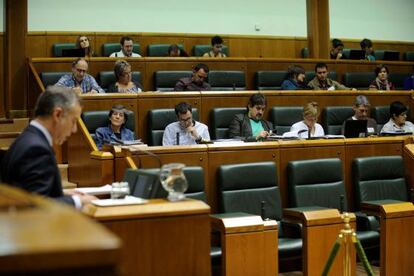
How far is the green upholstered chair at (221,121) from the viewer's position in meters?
3.47

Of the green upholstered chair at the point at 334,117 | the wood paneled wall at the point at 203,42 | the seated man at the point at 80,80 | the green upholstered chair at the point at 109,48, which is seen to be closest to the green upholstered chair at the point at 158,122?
the seated man at the point at 80,80

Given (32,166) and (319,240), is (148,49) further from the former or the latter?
(32,166)

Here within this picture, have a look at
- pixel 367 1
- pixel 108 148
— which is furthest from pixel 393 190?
pixel 367 1

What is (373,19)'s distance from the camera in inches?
265

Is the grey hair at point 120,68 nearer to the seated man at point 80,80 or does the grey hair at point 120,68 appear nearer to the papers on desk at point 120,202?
the seated man at point 80,80

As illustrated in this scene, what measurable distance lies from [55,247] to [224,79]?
11.9 feet

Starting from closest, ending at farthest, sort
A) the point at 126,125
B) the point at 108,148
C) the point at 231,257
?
the point at 231,257
the point at 108,148
the point at 126,125

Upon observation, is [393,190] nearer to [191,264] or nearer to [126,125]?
[126,125]

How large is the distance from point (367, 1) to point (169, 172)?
563 cm

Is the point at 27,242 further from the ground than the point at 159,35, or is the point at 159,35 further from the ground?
the point at 159,35

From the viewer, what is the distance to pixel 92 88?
12.2ft

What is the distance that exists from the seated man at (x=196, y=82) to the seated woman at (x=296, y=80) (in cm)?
57

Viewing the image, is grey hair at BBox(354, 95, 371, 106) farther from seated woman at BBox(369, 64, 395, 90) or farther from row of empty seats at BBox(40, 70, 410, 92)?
seated woman at BBox(369, 64, 395, 90)

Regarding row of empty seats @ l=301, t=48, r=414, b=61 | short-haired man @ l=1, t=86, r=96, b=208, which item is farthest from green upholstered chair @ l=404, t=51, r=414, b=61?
short-haired man @ l=1, t=86, r=96, b=208
